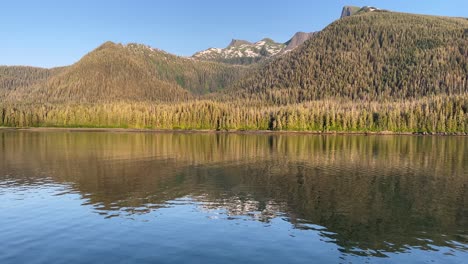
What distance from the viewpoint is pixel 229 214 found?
173ft

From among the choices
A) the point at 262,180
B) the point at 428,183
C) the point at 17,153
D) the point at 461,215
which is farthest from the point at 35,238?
the point at 17,153

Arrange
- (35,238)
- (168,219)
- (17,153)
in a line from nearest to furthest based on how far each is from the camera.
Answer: (35,238) < (168,219) < (17,153)

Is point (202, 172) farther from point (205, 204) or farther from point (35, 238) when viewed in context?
point (35, 238)

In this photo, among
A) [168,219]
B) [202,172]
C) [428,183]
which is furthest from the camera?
[202,172]

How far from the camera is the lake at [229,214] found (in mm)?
38312

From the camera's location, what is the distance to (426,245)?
136 feet

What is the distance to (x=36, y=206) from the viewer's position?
5559 cm

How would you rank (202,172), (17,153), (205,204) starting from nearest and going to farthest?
(205,204) < (202,172) < (17,153)

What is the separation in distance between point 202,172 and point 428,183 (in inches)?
1879

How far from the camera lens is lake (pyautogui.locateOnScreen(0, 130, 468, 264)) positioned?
38.3 meters

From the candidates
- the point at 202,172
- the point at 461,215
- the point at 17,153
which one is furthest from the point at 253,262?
the point at 17,153

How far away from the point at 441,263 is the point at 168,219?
30.7 meters

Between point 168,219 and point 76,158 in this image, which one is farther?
point 76,158

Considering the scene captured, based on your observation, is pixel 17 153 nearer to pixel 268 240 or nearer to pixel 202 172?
pixel 202 172
